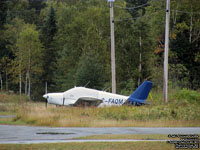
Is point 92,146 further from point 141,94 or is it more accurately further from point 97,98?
point 97,98

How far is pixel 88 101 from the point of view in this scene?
92.4ft

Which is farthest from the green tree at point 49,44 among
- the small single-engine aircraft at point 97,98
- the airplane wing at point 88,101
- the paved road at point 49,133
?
the paved road at point 49,133

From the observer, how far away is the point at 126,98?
27922mm

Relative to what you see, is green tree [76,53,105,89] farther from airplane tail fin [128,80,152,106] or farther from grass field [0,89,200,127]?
grass field [0,89,200,127]

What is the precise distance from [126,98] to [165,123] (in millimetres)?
8486

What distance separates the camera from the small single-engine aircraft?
2719 cm

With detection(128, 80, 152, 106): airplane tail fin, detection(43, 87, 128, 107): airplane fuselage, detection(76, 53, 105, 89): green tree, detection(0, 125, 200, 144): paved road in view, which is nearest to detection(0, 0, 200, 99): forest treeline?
detection(76, 53, 105, 89): green tree

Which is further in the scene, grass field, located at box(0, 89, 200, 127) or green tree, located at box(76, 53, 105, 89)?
green tree, located at box(76, 53, 105, 89)

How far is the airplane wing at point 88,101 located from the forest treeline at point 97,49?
13.1 metres

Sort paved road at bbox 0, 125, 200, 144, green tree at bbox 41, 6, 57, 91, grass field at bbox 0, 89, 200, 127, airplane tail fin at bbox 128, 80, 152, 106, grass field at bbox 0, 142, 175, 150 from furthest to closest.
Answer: green tree at bbox 41, 6, 57, 91
airplane tail fin at bbox 128, 80, 152, 106
grass field at bbox 0, 89, 200, 127
paved road at bbox 0, 125, 200, 144
grass field at bbox 0, 142, 175, 150

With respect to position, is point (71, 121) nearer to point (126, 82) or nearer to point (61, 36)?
point (126, 82)

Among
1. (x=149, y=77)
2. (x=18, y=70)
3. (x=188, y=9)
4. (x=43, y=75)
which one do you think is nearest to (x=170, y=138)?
(x=149, y=77)

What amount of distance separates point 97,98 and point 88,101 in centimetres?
78

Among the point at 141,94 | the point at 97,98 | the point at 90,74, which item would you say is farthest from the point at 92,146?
the point at 90,74
